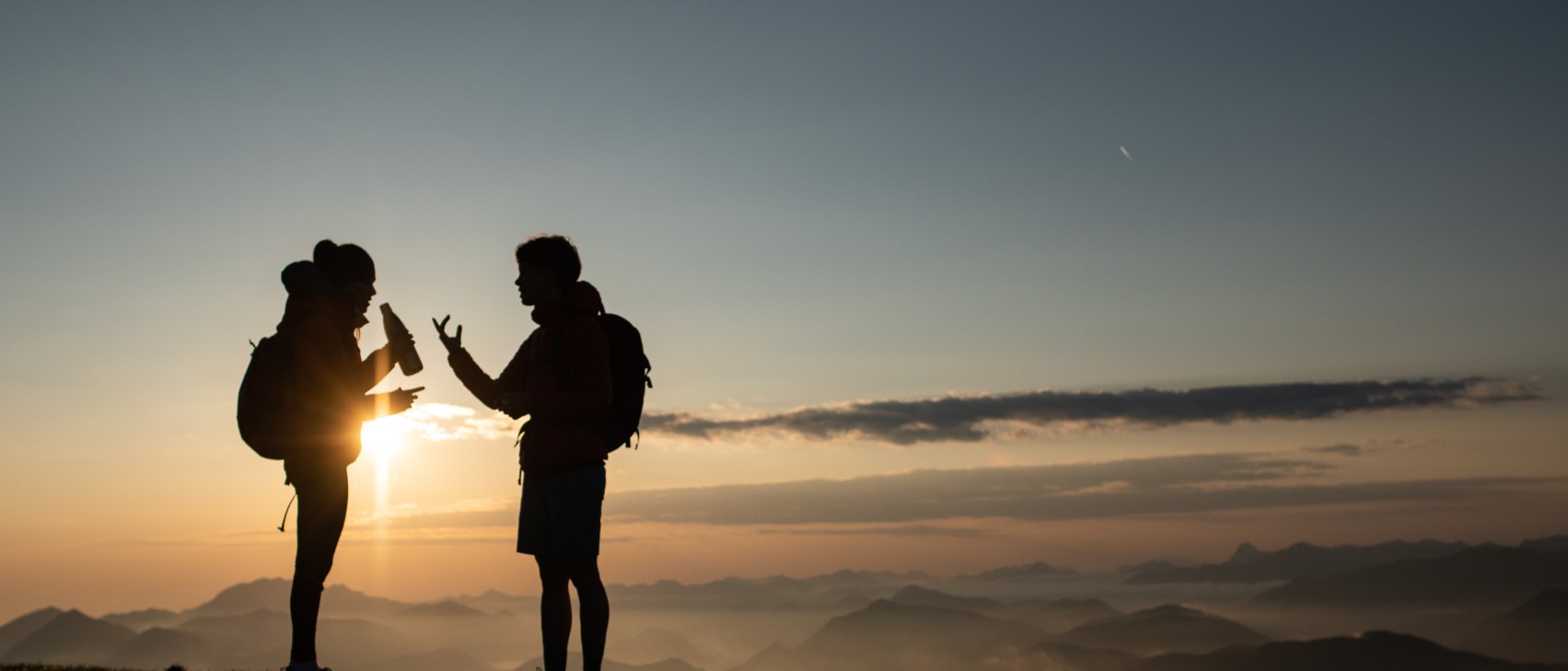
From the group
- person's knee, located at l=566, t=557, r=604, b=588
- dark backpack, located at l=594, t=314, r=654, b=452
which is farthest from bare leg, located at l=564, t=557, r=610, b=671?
dark backpack, located at l=594, t=314, r=654, b=452

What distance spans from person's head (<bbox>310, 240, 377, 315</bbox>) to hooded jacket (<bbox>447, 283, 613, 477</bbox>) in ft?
2.49

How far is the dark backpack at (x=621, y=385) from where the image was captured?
810cm

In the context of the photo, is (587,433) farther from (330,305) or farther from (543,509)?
(330,305)

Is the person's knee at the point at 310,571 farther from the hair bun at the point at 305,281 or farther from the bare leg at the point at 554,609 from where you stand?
the hair bun at the point at 305,281

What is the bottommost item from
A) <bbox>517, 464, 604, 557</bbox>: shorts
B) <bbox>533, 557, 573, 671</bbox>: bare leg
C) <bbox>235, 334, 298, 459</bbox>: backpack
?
<bbox>533, 557, 573, 671</bbox>: bare leg

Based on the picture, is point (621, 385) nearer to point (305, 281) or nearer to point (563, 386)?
point (563, 386)

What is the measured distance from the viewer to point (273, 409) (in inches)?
306

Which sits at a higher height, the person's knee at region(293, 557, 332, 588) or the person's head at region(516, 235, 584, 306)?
the person's head at region(516, 235, 584, 306)

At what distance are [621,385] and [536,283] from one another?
37.6 inches

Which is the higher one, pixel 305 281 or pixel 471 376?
pixel 305 281

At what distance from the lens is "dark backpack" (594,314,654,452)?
810cm

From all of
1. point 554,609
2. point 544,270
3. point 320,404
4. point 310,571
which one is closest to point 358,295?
point 320,404

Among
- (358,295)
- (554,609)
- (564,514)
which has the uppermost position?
(358,295)

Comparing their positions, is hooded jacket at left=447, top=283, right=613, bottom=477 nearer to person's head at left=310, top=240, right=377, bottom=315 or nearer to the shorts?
the shorts
